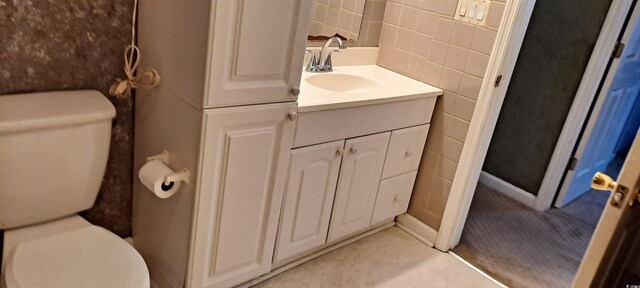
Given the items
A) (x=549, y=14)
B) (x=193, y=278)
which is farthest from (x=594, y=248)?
(x=549, y=14)

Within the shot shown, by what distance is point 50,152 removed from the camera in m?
1.46

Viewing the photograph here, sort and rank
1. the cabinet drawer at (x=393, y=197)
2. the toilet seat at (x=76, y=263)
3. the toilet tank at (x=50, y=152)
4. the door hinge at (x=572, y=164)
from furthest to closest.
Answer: the door hinge at (x=572, y=164)
the cabinet drawer at (x=393, y=197)
the toilet tank at (x=50, y=152)
the toilet seat at (x=76, y=263)

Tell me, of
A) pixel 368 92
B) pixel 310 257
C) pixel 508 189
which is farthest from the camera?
pixel 508 189

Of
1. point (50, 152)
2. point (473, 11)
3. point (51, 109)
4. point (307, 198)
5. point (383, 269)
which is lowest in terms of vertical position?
point (383, 269)

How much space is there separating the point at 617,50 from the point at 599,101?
311 mm

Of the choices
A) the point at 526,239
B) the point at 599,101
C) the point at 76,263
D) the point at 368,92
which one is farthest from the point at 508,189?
the point at 76,263

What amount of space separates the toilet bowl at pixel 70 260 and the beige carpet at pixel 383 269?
2.37 feet

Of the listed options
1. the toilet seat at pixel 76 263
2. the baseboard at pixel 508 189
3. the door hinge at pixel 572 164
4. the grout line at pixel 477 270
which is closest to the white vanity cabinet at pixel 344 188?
the grout line at pixel 477 270

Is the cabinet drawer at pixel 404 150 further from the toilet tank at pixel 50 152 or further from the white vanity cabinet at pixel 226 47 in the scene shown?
the toilet tank at pixel 50 152

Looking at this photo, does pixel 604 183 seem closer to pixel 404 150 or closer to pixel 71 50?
pixel 404 150

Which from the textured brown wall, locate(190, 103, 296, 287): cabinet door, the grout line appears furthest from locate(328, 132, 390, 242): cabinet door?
the textured brown wall

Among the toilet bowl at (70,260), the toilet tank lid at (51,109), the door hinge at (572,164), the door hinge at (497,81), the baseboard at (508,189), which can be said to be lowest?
the baseboard at (508,189)

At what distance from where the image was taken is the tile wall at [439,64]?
7.18ft

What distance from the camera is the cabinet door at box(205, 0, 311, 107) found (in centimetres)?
141
